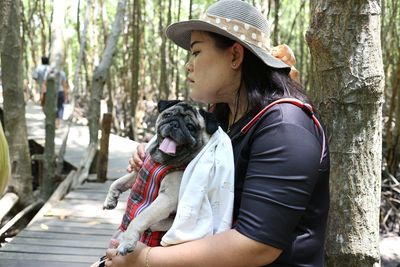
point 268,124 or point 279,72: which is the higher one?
point 279,72

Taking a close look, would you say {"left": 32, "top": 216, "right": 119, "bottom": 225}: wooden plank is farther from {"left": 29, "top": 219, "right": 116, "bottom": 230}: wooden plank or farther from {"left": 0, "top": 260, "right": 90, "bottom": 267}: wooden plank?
{"left": 0, "top": 260, "right": 90, "bottom": 267}: wooden plank

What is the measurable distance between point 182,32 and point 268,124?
533 millimetres

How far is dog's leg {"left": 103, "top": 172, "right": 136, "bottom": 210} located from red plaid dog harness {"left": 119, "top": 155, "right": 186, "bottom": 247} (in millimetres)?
222

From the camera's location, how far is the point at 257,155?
130cm

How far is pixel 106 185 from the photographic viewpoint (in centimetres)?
602

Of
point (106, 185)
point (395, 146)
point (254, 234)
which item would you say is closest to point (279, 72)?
point (254, 234)

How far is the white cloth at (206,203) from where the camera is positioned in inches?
53.4

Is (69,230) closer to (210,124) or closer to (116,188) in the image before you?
(116,188)

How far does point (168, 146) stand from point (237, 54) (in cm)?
33

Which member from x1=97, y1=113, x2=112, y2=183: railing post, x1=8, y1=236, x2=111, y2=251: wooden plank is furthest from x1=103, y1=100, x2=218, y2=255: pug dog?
x1=97, y1=113, x2=112, y2=183: railing post

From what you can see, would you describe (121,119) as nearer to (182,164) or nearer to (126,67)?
(126,67)

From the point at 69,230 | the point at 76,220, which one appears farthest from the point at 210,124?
the point at 76,220

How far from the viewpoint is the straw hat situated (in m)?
1.44

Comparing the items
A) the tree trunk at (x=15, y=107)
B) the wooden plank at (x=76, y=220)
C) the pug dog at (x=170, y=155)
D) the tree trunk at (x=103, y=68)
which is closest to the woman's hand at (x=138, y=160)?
the pug dog at (x=170, y=155)
